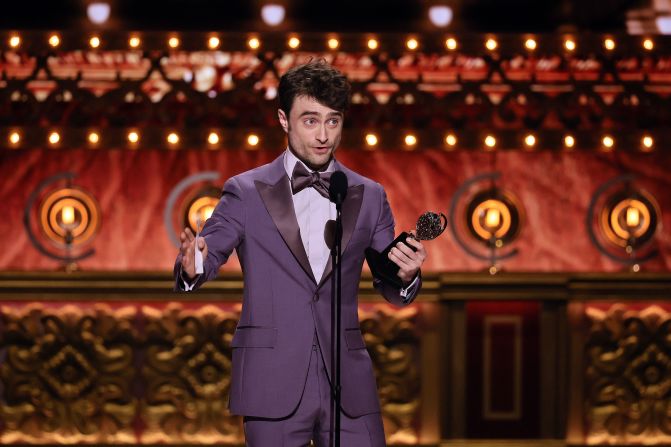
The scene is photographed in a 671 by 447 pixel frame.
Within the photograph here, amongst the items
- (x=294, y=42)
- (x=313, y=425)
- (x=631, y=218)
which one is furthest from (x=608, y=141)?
(x=313, y=425)

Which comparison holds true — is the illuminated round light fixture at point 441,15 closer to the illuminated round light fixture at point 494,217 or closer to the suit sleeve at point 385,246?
the illuminated round light fixture at point 494,217

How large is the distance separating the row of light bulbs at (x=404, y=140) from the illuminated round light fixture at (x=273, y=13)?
366cm

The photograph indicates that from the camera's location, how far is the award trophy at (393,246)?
7.78 feet

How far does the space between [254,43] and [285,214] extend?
10.5ft

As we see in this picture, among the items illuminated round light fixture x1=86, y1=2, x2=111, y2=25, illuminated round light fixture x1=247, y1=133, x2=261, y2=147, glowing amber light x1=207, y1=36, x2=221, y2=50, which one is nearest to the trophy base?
illuminated round light fixture x1=247, y1=133, x2=261, y2=147

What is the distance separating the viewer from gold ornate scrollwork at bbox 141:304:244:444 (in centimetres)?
565

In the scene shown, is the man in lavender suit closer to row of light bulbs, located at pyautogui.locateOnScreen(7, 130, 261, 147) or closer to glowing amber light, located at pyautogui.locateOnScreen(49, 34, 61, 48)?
row of light bulbs, located at pyautogui.locateOnScreen(7, 130, 261, 147)

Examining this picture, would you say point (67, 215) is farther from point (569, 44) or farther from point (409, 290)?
point (409, 290)

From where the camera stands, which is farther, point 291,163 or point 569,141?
point 569,141

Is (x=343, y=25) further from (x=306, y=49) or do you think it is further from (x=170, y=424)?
(x=170, y=424)

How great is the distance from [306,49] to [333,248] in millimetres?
3306

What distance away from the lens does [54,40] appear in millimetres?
5602

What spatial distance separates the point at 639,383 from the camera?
572 centimetres

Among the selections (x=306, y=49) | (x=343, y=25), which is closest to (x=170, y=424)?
(x=306, y=49)
